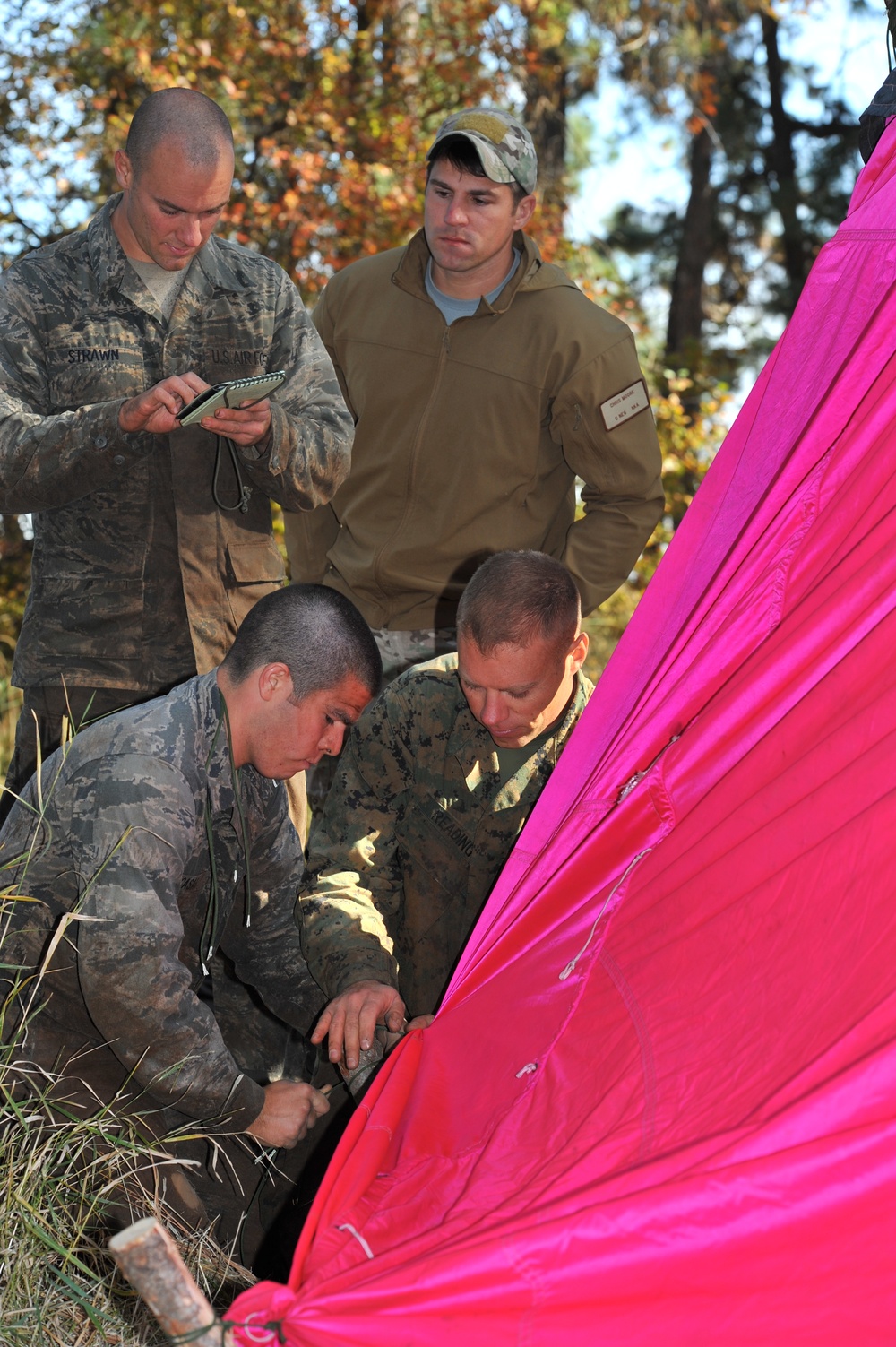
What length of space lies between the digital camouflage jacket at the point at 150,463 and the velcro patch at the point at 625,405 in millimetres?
659

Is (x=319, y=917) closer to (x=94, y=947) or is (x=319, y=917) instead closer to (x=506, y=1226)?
(x=94, y=947)

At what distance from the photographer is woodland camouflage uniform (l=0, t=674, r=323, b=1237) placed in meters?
2.46

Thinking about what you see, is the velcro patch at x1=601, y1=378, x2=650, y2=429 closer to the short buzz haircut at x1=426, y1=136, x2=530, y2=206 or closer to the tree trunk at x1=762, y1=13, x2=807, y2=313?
the short buzz haircut at x1=426, y1=136, x2=530, y2=206

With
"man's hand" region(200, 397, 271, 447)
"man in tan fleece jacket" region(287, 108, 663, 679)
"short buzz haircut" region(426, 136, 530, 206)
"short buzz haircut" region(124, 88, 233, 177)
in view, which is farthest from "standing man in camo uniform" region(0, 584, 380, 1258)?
"short buzz haircut" region(426, 136, 530, 206)

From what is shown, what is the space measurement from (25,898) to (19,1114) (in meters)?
0.39

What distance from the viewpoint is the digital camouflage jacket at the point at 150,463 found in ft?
10.2

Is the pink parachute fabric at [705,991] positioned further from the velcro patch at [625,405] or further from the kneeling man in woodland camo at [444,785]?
the velcro patch at [625,405]

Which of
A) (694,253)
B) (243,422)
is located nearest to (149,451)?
(243,422)

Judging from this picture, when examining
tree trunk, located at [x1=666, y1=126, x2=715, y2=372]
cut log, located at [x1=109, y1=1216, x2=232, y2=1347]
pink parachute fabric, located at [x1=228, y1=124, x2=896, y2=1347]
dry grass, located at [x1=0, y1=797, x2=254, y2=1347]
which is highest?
tree trunk, located at [x1=666, y1=126, x2=715, y2=372]

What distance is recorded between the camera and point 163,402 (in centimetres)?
281

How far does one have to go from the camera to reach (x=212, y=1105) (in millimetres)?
2525

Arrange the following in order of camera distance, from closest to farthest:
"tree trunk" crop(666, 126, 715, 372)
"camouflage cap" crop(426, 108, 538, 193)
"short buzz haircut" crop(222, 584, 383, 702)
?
"short buzz haircut" crop(222, 584, 383, 702)
"camouflage cap" crop(426, 108, 538, 193)
"tree trunk" crop(666, 126, 715, 372)

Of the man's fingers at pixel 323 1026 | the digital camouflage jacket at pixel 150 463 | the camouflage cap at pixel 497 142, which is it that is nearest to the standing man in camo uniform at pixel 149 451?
the digital camouflage jacket at pixel 150 463

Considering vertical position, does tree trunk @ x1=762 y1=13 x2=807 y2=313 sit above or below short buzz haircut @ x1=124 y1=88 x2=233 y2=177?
above
